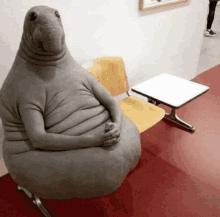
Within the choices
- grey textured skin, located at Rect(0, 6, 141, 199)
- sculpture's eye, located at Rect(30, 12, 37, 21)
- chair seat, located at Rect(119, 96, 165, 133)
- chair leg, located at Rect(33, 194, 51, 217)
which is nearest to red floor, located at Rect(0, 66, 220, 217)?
chair leg, located at Rect(33, 194, 51, 217)

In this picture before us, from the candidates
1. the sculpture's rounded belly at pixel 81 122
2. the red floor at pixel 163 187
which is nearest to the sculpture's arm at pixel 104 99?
the sculpture's rounded belly at pixel 81 122

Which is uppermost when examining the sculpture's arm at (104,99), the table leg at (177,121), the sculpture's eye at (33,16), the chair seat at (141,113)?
the sculpture's eye at (33,16)

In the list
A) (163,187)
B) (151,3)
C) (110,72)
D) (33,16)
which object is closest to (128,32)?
(151,3)

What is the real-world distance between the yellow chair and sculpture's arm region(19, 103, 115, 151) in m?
0.71

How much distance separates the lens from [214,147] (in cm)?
195

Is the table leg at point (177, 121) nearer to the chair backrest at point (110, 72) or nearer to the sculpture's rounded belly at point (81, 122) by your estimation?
the chair backrest at point (110, 72)

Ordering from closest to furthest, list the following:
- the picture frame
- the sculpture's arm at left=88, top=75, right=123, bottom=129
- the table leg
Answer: the sculpture's arm at left=88, top=75, right=123, bottom=129 → the picture frame → the table leg

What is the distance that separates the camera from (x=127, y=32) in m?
2.04

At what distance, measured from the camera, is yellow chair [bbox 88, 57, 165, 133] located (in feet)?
5.57

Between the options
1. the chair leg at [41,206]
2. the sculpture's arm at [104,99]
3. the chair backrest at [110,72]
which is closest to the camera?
the sculpture's arm at [104,99]

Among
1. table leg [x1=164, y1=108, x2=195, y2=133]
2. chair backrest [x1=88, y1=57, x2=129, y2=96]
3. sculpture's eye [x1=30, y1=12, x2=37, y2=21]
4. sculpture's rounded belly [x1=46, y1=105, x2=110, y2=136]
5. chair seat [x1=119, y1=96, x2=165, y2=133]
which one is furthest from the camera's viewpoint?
table leg [x1=164, y1=108, x2=195, y2=133]

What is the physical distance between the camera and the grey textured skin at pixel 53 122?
3.16 feet

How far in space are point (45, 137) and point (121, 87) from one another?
43.9 inches

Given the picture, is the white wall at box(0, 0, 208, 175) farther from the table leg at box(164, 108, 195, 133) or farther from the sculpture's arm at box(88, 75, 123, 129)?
the sculpture's arm at box(88, 75, 123, 129)
